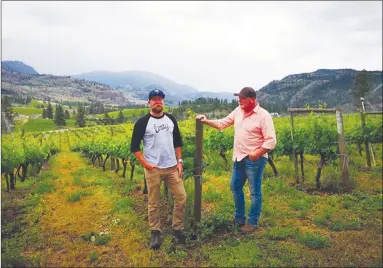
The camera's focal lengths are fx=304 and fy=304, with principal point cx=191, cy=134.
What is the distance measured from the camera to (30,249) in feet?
17.9

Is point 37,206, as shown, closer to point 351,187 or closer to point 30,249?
point 30,249

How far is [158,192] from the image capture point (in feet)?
17.1

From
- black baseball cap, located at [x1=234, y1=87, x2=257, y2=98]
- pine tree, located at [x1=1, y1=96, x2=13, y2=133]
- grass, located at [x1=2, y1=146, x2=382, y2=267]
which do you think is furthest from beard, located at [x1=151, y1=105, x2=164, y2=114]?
pine tree, located at [x1=1, y1=96, x2=13, y2=133]

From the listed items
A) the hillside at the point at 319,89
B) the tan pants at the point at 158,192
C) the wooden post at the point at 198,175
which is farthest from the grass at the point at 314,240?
the hillside at the point at 319,89

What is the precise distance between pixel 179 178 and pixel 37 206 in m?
5.47

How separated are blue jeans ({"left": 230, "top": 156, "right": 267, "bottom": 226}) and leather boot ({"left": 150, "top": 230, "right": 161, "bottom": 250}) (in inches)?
60.5

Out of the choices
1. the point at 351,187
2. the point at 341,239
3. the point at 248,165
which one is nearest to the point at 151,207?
the point at 248,165

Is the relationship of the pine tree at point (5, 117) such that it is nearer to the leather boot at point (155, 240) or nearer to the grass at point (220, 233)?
the grass at point (220, 233)

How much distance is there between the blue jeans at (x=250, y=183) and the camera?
5340 mm

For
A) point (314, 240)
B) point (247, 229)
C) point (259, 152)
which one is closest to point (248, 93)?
point (259, 152)

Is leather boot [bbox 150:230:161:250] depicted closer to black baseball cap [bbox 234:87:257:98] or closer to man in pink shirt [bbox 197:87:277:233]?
man in pink shirt [bbox 197:87:277:233]

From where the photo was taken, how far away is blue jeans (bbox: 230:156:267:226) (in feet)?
17.5

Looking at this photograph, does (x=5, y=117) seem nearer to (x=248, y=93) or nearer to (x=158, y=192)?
(x=158, y=192)

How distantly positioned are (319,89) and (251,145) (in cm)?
15637
